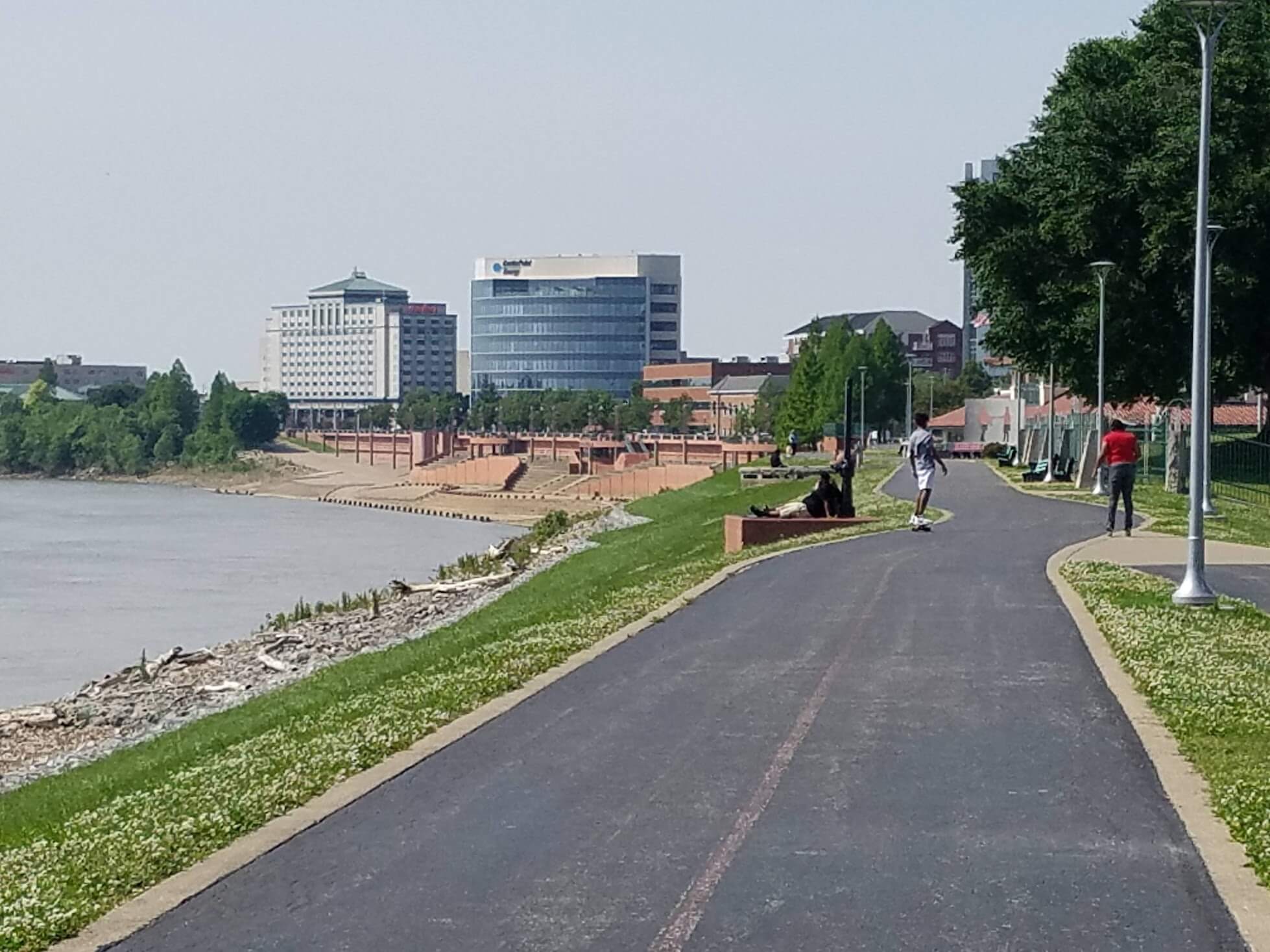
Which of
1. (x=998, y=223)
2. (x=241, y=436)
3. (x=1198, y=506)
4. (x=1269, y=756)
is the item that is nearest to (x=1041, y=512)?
(x=1198, y=506)

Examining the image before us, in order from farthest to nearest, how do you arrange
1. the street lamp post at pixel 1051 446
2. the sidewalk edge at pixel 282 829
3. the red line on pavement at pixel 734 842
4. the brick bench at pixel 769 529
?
the street lamp post at pixel 1051 446, the brick bench at pixel 769 529, the sidewalk edge at pixel 282 829, the red line on pavement at pixel 734 842

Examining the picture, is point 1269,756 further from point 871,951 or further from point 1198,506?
point 1198,506

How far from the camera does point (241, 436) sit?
18662 cm

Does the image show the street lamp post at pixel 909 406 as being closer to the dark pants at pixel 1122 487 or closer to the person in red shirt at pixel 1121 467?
the person in red shirt at pixel 1121 467

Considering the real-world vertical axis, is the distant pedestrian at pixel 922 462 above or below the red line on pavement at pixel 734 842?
above

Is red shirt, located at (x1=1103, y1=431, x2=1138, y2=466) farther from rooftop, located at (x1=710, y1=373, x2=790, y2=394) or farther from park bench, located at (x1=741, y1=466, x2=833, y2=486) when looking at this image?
rooftop, located at (x1=710, y1=373, x2=790, y2=394)

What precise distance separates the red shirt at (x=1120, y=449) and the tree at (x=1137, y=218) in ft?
61.0

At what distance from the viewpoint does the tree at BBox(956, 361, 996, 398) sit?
14025 cm

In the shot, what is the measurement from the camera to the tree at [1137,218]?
4369cm

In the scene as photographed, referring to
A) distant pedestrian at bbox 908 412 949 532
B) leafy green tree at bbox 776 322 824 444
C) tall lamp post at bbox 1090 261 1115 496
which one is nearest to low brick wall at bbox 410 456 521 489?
leafy green tree at bbox 776 322 824 444

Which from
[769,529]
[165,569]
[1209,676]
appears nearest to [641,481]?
[165,569]

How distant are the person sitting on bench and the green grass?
9.48 meters

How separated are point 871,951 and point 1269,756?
4.37 metres

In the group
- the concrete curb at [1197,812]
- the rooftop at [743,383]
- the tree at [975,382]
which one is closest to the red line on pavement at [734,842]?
the concrete curb at [1197,812]
